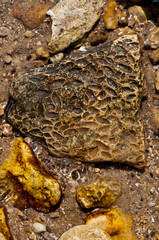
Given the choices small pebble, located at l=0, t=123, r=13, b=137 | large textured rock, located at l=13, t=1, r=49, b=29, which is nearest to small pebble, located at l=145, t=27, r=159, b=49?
large textured rock, located at l=13, t=1, r=49, b=29

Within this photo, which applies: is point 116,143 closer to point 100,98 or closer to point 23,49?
point 100,98

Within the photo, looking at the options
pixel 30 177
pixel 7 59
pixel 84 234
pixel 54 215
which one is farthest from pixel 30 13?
pixel 84 234

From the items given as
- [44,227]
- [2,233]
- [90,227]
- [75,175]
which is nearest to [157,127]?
A: [75,175]

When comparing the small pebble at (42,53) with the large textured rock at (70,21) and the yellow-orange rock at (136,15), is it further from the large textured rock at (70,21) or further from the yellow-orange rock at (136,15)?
the yellow-orange rock at (136,15)

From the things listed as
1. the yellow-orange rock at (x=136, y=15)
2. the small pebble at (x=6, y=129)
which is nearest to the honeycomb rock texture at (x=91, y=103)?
the small pebble at (x=6, y=129)

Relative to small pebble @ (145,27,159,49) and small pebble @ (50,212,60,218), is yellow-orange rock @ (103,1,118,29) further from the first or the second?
small pebble @ (50,212,60,218)

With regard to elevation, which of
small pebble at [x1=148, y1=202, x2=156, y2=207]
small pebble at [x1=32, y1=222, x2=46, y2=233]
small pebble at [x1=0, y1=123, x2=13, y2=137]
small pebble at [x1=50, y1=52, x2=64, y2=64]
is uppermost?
small pebble at [x1=50, y1=52, x2=64, y2=64]
